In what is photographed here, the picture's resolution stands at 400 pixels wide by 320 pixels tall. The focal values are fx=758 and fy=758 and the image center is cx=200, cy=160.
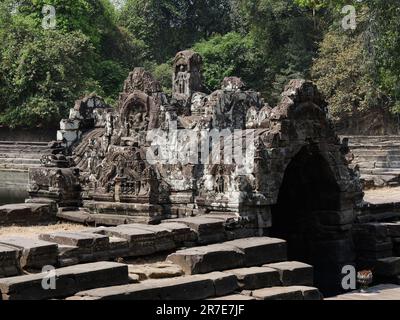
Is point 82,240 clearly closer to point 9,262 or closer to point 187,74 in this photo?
point 9,262

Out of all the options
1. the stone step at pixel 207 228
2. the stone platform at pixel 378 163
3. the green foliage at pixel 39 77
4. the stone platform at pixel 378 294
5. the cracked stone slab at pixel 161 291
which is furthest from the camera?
the green foliage at pixel 39 77

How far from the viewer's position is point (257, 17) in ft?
142

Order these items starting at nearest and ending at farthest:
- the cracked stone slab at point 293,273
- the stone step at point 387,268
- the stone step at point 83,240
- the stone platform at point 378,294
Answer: the stone step at point 83,240, the cracked stone slab at point 293,273, the stone platform at point 378,294, the stone step at point 387,268

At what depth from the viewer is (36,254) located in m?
7.13

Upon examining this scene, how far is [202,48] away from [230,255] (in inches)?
1474

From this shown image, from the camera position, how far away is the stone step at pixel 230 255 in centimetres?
780

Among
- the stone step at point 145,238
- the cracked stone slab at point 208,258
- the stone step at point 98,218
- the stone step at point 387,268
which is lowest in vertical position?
the stone step at point 387,268

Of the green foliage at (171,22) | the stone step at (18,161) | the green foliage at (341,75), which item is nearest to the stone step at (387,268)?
the stone step at (18,161)

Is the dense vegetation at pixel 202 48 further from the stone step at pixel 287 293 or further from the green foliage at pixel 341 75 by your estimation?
the stone step at pixel 287 293

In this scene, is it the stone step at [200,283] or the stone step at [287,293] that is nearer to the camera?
the stone step at [200,283]

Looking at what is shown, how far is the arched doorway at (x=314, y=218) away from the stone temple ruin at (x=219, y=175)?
0.05 feet

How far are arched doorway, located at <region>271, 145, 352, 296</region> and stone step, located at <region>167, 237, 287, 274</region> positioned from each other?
2.00 metres

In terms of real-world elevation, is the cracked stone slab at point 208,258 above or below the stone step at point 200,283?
above

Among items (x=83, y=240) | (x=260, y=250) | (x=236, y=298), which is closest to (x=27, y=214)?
(x=83, y=240)
